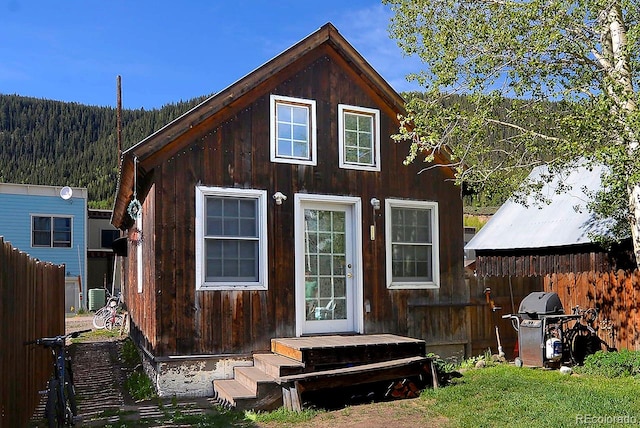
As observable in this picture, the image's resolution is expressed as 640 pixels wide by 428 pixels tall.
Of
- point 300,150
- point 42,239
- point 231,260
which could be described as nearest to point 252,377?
point 231,260

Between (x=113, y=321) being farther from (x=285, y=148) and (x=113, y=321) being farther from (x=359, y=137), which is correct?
(x=359, y=137)

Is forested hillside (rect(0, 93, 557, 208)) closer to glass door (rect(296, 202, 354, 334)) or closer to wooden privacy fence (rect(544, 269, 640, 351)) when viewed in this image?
glass door (rect(296, 202, 354, 334))

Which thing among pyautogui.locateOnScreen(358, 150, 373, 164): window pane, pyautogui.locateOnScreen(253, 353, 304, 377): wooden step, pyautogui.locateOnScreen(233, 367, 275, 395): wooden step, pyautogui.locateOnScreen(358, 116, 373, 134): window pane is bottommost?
pyautogui.locateOnScreen(233, 367, 275, 395): wooden step

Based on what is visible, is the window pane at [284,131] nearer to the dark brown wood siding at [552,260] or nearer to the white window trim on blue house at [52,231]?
the dark brown wood siding at [552,260]

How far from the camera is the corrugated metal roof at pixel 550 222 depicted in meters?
12.7

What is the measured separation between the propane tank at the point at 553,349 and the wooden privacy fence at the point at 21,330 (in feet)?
24.2

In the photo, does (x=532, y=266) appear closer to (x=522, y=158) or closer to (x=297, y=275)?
(x=522, y=158)

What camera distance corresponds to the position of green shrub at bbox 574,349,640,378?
29.0 ft

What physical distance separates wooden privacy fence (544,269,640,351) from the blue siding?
20.0 metres

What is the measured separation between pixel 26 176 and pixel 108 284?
34.6 metres

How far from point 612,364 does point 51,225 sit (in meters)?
21.9

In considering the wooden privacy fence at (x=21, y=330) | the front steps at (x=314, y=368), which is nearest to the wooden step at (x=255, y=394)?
the front steps at (x=314, y=368)

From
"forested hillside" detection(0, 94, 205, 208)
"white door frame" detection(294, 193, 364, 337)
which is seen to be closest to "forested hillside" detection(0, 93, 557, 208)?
"forested hillside" detection(0, 94, 205, 208)

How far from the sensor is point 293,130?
9.19 meters
